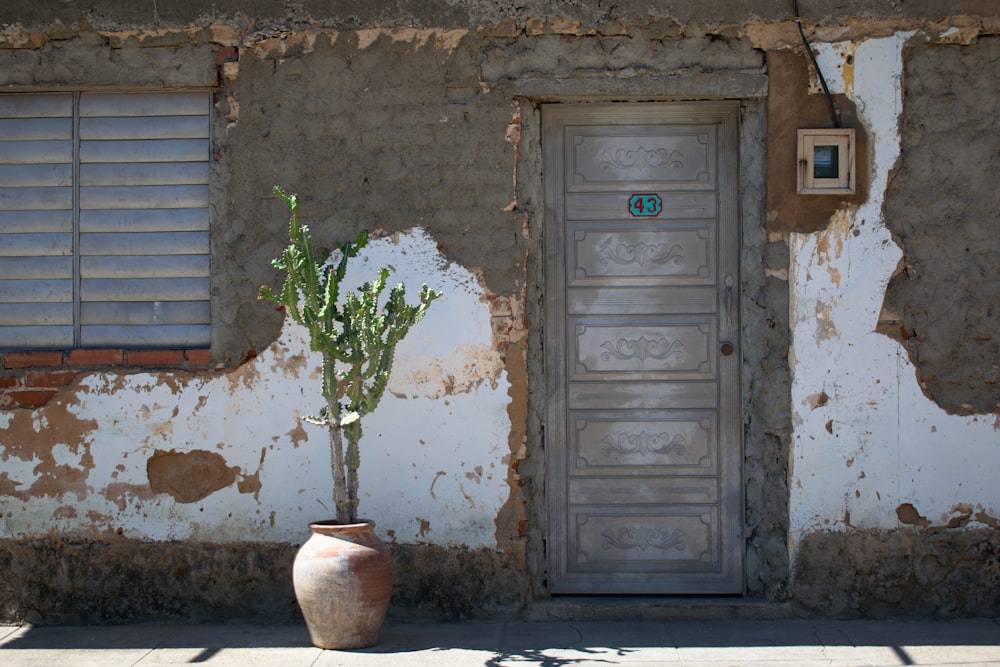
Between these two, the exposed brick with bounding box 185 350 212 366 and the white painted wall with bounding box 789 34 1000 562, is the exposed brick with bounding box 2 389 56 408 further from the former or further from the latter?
the white painted wall with bounding box 789 34 1000 562

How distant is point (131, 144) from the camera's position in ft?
16.9

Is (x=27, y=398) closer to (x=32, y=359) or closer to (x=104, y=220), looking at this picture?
(x=32, y=359)

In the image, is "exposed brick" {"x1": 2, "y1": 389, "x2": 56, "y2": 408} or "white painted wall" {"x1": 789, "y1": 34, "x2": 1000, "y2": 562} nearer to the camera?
"white painted wall" {"x1": 789, "y1": 34, "x2": 1000, "y2": 562}

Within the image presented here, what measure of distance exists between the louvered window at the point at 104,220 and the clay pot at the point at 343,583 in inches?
48.5

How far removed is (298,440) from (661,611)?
5.84 feet

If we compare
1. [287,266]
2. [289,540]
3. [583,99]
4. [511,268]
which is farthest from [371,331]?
[583,99]

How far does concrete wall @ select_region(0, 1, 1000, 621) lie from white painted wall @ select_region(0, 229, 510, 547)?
13 mm

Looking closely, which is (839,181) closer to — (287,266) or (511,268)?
(511,268)

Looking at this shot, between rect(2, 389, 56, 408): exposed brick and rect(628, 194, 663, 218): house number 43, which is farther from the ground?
rect(628, 194, 663, 218): house number 43

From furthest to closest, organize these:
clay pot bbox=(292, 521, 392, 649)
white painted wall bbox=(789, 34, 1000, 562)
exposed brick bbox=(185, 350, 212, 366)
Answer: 1. exposed brick bbox=(185, 350, 212, 366)
2. white painted wall bbox=(789, 34, 1000, 562)
3. clay pot bbox=(292, 521, 392, 649)

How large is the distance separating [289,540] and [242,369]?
2.60 ft

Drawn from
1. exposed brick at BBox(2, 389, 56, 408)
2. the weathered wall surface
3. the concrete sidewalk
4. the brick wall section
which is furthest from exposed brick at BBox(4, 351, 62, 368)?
the weathered wall surface

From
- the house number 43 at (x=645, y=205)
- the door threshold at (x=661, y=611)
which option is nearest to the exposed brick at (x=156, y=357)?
the door threshold at (x=661, y=611)

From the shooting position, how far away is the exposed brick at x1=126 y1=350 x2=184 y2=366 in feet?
16.6
